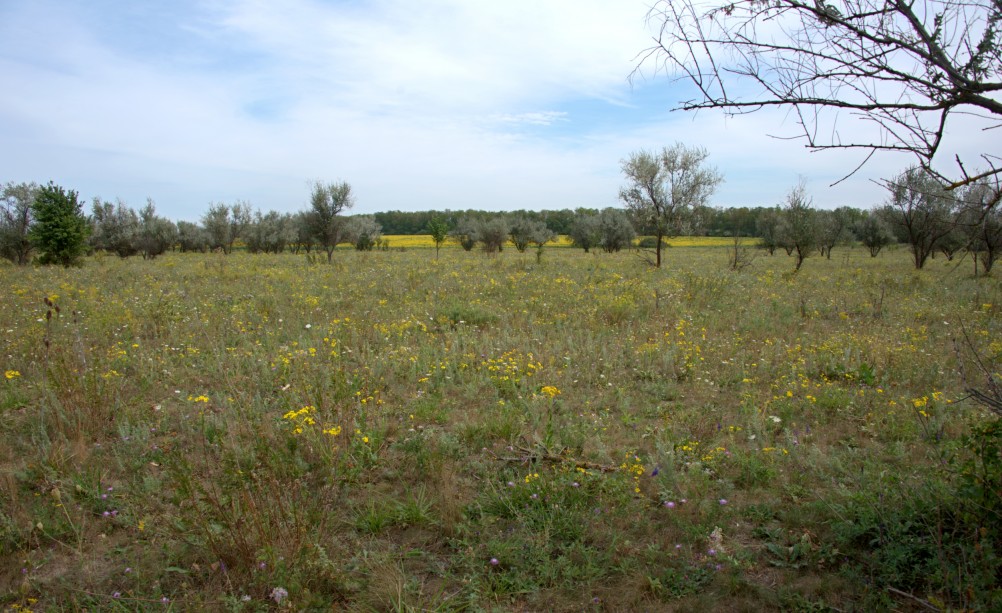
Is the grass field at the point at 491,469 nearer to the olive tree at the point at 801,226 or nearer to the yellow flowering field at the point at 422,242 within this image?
the olive tree at the point at 801,226

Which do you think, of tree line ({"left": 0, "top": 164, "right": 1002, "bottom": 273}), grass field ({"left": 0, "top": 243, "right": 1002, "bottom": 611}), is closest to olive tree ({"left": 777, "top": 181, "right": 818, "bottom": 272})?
tree line ({"left": 0, "top": 164, "right": 1002, "bottom": 273})

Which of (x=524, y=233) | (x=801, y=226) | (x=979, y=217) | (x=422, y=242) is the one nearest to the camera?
(x=979, y=217)

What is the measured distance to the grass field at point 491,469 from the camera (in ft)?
8.98

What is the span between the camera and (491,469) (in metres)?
4.04

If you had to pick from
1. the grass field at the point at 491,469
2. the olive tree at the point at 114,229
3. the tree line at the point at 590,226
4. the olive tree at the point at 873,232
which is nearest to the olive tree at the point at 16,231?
the tree line at the point at 590,226

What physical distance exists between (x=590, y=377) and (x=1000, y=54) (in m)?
4.60

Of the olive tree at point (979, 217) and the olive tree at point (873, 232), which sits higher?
the olive tree at point (873, 232)

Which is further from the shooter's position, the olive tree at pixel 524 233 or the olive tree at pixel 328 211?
the olive tree at pixel 524 233

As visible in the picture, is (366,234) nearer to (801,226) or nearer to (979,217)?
(801,226)

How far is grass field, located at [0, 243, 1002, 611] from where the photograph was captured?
8.98ft

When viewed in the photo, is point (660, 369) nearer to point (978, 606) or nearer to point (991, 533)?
point (991, 533)

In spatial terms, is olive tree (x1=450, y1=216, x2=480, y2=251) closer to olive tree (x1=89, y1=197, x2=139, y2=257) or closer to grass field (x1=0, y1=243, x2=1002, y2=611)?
olive tree (x1=89, y1=197, x2=139, y2=257)

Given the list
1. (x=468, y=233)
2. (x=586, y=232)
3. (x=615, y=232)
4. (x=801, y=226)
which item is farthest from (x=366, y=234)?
(x=801, y=226)

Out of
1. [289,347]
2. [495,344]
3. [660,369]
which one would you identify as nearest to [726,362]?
[660,369]
